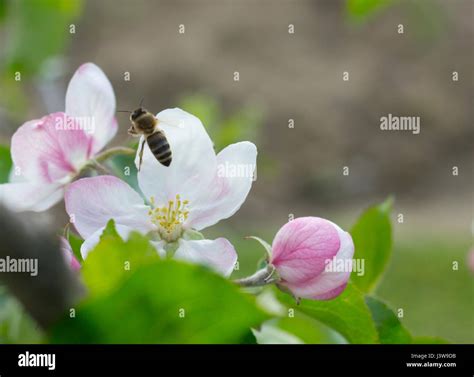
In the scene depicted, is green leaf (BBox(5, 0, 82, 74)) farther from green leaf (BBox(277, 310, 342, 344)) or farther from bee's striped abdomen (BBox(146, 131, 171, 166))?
bee's striped abdomen (BBox(146, 131, 171, 166))

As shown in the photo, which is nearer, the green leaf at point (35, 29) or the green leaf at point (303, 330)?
the green leaf at point (303, 330)

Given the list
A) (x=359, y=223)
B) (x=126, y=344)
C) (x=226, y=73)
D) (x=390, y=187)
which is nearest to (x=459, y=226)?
(x=390, y=187)

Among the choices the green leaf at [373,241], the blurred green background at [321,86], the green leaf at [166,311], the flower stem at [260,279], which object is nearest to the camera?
the green leaf at [166,311]

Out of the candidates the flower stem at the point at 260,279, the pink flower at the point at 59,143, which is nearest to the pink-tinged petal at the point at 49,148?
the pink flower at the point at 59,143

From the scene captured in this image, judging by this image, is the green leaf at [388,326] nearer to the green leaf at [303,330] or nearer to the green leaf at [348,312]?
the green leaf at [348,312]

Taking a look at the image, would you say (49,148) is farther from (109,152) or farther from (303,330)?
(303,330)

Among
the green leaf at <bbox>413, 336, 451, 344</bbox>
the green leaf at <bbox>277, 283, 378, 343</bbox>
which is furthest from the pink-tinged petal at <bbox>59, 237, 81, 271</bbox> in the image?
the green leaf at <bbox>413, 336, 451, 344</bbox>
